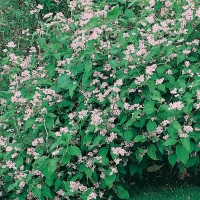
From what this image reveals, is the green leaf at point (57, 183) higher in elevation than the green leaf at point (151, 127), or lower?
lower

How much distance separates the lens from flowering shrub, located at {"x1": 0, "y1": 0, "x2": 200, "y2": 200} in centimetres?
367

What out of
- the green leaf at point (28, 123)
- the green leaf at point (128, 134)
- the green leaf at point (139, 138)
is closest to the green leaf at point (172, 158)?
the green leaf at point (139, 138)

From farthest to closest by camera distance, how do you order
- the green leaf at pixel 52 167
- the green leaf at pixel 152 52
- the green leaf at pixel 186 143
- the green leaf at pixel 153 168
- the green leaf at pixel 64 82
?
the green leaf at pixel 153 168, the green leaf at pixel 64 82, the green leaf at pixel 152 52, the green leaf at pixel 52 167, the green leaf at pixel 186 143

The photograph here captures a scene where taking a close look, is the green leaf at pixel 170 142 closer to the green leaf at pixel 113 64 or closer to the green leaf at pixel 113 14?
the green leaf at pixel 113 64

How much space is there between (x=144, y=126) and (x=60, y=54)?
0.95 meters

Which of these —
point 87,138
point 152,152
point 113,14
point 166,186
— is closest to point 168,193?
point 166,186

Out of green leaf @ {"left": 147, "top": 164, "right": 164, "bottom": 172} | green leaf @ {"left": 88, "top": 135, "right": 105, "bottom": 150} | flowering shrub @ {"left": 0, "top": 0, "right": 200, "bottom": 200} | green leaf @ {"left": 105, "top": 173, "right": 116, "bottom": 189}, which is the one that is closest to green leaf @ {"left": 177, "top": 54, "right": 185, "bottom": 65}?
flowering shrub @ {"left": 0, "top": 0, "right": 200, "bottom": 200}

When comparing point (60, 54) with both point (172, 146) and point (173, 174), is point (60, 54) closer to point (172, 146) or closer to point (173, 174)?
point (172, 146)

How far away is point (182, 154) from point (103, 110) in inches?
30.6

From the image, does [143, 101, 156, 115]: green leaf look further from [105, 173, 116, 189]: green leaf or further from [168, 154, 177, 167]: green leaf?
[105, 173, 116, 189]: green leaf

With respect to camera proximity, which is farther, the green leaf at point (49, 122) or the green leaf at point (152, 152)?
the green leaf at point (49, 122)

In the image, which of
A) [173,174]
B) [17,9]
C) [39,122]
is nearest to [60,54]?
[39,122]

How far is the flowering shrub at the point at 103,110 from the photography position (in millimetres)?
3666

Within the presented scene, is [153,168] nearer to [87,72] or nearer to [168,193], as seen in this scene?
[168,193]
